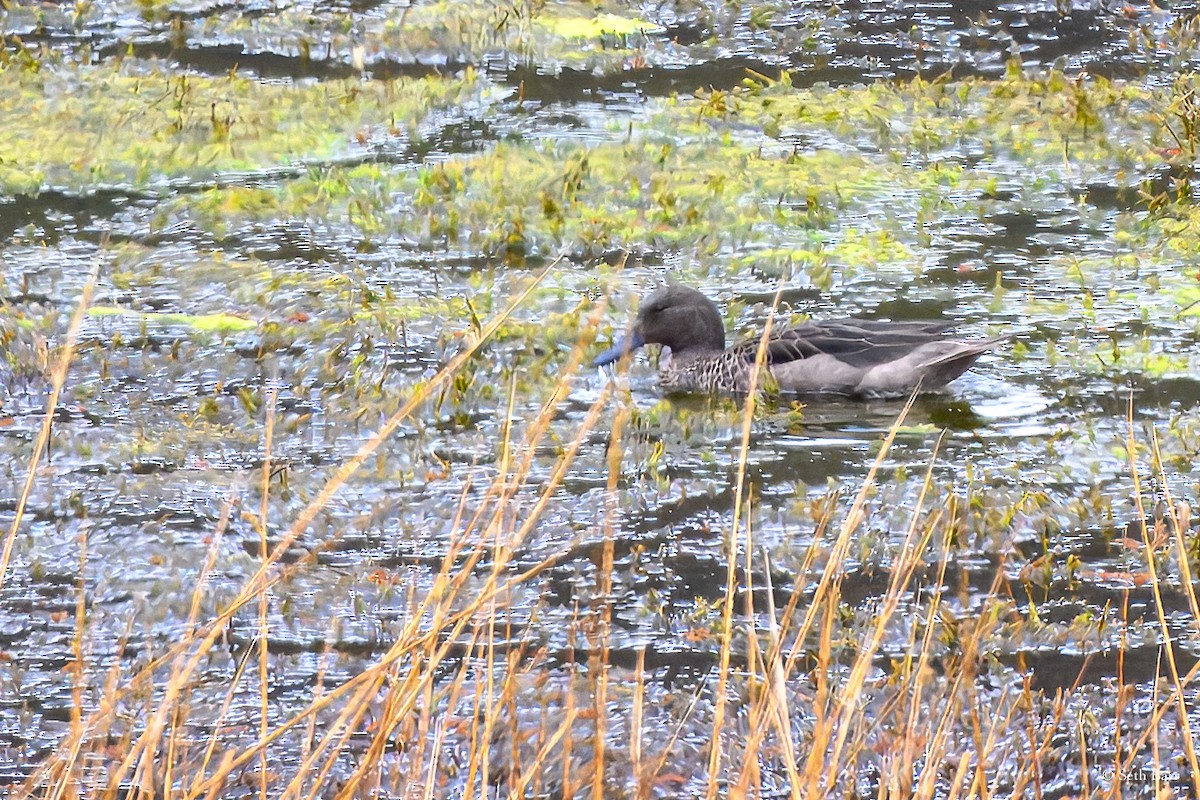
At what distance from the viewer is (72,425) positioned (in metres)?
6.97

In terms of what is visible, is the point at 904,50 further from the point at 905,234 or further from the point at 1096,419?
the point at 1096,419

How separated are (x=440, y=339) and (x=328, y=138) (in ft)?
12.0

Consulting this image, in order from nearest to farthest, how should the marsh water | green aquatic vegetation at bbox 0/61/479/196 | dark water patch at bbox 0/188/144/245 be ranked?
the marsh water
dark water patch at bbox 0/188/144/245
green aquatic vegetation at bbox 0/61/479/196

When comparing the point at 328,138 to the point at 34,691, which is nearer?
the point at 34,691

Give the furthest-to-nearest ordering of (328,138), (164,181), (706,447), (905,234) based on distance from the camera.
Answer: (328,138), (164,181), (905,234), (706,447)

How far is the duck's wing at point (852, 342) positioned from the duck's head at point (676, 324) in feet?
1.47

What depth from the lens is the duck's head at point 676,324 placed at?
7668mm

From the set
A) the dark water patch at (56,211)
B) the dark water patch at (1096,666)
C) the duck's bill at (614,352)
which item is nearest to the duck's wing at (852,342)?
the duck's bill at (614,352)

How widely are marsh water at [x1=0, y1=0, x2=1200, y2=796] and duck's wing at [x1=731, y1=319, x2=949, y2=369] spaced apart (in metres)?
0.23

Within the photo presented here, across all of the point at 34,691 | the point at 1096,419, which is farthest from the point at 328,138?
the point at 34,691

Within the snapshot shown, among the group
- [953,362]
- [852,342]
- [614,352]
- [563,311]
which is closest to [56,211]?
[563,311]

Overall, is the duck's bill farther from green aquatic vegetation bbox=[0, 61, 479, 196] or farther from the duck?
green aquatic vegetation bbox=[0, 61, 479, 196]

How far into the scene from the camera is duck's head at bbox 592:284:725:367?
7.67 m

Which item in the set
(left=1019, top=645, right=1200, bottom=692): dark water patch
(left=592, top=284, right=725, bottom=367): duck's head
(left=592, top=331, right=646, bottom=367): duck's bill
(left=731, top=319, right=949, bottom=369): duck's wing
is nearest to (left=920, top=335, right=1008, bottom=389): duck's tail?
(left=731, top=319, right=949, bottom=369): duck's wing
